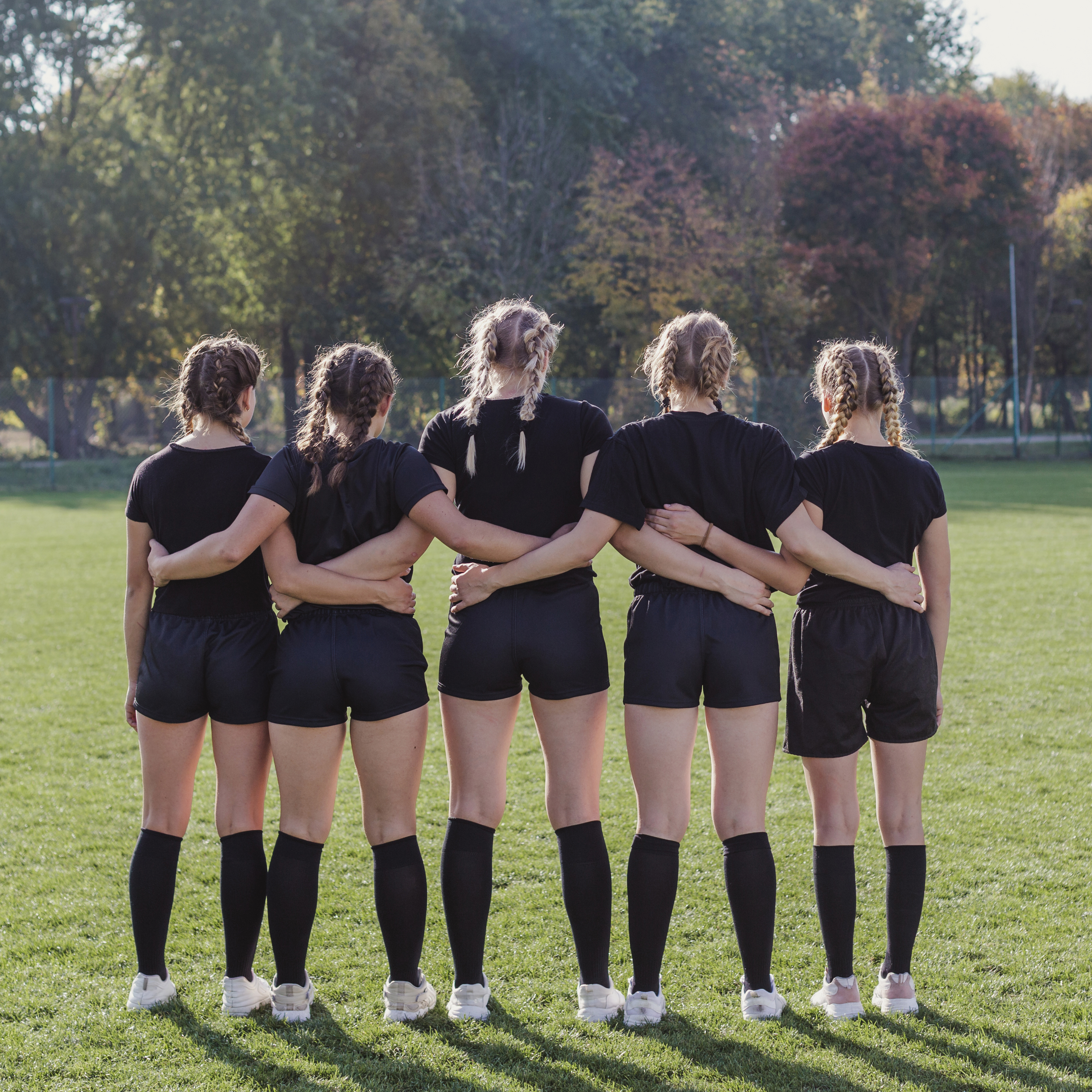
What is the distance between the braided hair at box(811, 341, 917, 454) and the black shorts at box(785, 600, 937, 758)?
1.58 ft

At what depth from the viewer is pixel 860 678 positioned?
3.16 m

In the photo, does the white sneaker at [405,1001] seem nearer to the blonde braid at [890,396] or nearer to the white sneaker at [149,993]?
the white sneaker at [149,993]

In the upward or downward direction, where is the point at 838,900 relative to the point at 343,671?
downward

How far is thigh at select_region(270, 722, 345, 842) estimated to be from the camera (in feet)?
9.89

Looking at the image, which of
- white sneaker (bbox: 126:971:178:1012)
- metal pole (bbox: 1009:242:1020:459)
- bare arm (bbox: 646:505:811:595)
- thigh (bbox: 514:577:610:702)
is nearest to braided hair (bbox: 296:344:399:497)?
thigh (bbox: 514:577:610:702)

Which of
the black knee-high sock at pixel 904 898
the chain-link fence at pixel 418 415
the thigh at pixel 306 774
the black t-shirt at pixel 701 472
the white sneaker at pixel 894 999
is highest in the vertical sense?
the chain-link fence at pixel 418 415

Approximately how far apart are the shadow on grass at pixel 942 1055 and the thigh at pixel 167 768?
6.01 feet

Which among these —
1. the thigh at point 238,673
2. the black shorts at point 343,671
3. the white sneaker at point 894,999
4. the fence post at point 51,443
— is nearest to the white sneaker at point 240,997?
the thigh at point 238,673

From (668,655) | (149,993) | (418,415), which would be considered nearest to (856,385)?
(668,655)

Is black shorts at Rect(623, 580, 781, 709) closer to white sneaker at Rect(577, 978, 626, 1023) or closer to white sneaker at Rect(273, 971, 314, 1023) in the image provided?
white sneaker at Rect(577, 978, 626, 1023)

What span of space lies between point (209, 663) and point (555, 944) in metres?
1.51

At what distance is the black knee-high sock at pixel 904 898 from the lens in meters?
3.19

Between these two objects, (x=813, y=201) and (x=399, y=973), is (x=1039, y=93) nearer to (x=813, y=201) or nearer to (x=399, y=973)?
(x=813, y=201)

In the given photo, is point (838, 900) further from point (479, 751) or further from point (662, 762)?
point (479, 751)
